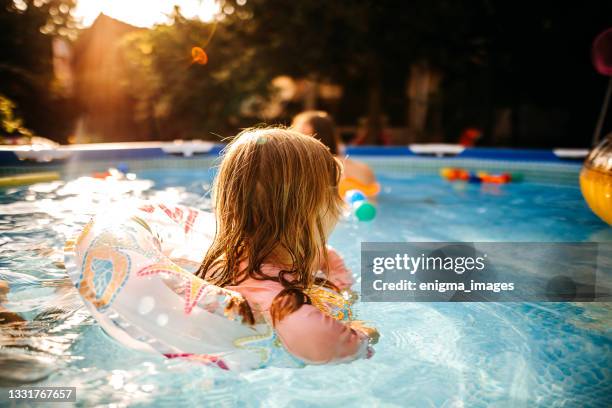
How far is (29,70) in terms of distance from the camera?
29.7ft

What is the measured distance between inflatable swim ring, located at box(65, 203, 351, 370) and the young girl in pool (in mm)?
74

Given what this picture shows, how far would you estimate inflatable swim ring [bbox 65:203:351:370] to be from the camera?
1.37 meters

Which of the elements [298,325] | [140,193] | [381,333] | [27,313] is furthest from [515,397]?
[140,193]

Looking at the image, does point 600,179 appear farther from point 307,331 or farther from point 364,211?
point 307,331

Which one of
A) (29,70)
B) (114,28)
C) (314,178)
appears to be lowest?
(314,178)

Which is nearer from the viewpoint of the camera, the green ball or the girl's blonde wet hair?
the girl's blonde wet hair

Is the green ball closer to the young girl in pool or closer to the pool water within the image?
the pool water

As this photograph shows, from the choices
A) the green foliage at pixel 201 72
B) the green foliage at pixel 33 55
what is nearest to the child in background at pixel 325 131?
the green foliage at pixel 33 55

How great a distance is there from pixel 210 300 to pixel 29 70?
9.61m

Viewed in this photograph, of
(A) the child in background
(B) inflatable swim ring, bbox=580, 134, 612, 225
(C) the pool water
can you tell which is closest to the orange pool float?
(A) the child in background

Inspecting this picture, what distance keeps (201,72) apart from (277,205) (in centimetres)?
1154

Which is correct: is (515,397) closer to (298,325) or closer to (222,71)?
(298,325)

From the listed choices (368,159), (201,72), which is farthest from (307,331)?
(201,72)

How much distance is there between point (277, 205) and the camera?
1.33m
